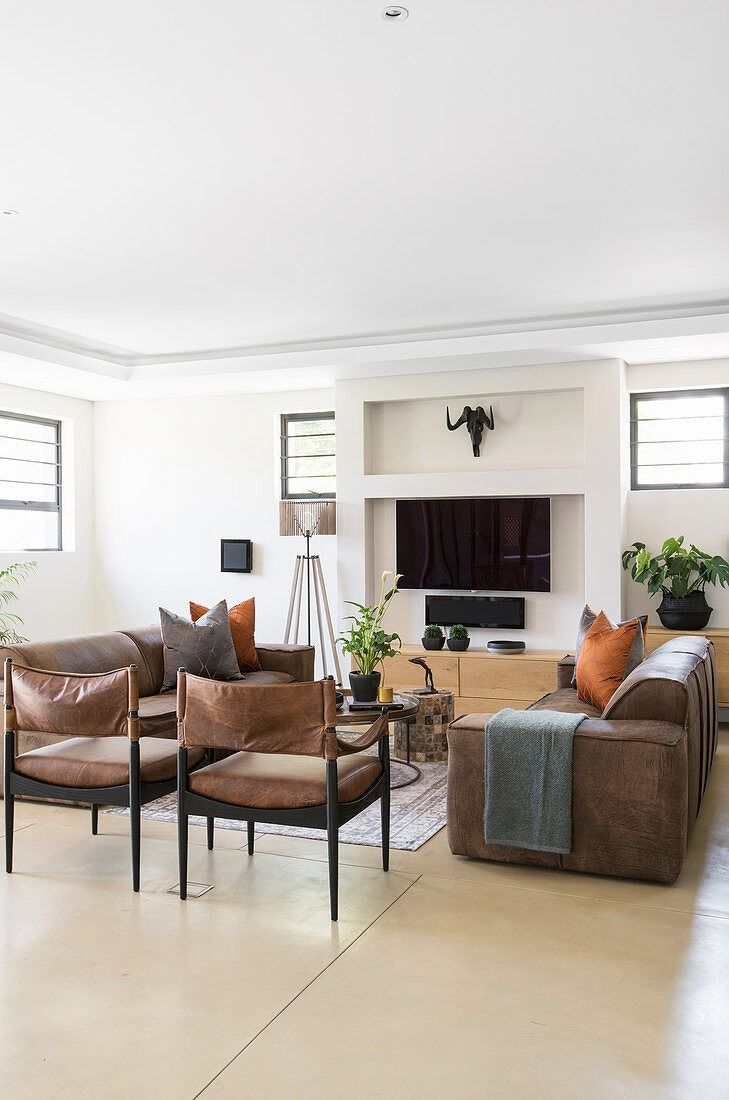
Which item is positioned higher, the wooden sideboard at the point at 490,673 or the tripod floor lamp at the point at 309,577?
the tripod floor lamp at the point at 309,577

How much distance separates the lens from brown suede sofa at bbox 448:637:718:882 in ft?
11.4

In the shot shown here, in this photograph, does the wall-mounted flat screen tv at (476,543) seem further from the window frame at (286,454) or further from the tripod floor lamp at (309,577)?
the window frame at (286,454)

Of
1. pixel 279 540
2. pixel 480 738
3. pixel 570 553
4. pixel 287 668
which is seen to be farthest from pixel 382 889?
pixel 279 540

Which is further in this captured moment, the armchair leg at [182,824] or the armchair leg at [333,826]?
the armchair leg at [182,824]

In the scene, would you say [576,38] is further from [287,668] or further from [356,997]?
[287,668]

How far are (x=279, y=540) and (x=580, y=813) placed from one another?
4706 millimetres

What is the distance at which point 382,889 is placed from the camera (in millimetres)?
3514

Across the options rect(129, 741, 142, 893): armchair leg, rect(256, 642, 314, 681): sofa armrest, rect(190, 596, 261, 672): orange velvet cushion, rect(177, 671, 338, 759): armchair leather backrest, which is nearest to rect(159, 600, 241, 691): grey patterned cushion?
rect(190, 596, 261, 672): orange velvet cushion

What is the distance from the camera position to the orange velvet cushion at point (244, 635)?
603cm

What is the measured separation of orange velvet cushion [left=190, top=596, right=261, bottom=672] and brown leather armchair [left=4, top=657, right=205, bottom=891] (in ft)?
7.38

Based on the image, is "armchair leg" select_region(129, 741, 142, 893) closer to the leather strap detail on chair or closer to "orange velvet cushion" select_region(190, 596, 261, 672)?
the leather strap detail on chair

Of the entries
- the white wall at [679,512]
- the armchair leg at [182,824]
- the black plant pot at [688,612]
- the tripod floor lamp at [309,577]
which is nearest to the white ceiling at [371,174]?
the white wall at [679,512]

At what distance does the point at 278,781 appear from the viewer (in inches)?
131

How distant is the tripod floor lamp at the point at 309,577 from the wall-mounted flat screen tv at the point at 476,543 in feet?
2.03
